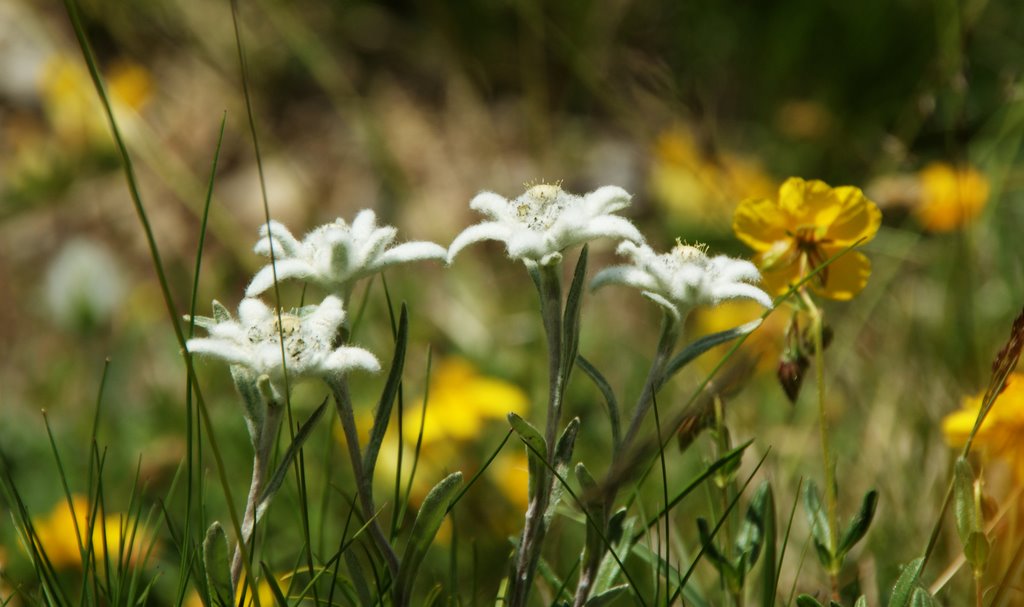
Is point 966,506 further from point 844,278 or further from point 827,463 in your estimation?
point 844,278

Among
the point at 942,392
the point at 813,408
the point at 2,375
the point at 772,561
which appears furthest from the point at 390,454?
the point at 2,375

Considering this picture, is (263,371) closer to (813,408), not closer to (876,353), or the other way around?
(813,408)

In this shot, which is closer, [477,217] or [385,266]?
[385,266]

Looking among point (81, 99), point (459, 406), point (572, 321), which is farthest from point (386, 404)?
point (81, 99)

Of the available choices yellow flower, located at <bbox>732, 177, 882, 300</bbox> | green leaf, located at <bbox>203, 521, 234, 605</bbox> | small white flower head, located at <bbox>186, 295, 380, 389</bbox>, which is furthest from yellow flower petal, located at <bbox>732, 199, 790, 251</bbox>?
green leaf, located at <bbox>203, 521, 234, 605</bbox>

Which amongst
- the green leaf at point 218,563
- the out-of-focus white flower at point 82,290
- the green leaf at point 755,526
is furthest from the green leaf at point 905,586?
the out-of-focus white flower at point 82,290

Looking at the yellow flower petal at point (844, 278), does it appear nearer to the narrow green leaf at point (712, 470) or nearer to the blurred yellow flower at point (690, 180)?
the narrow green leaf at point (712, 470)
